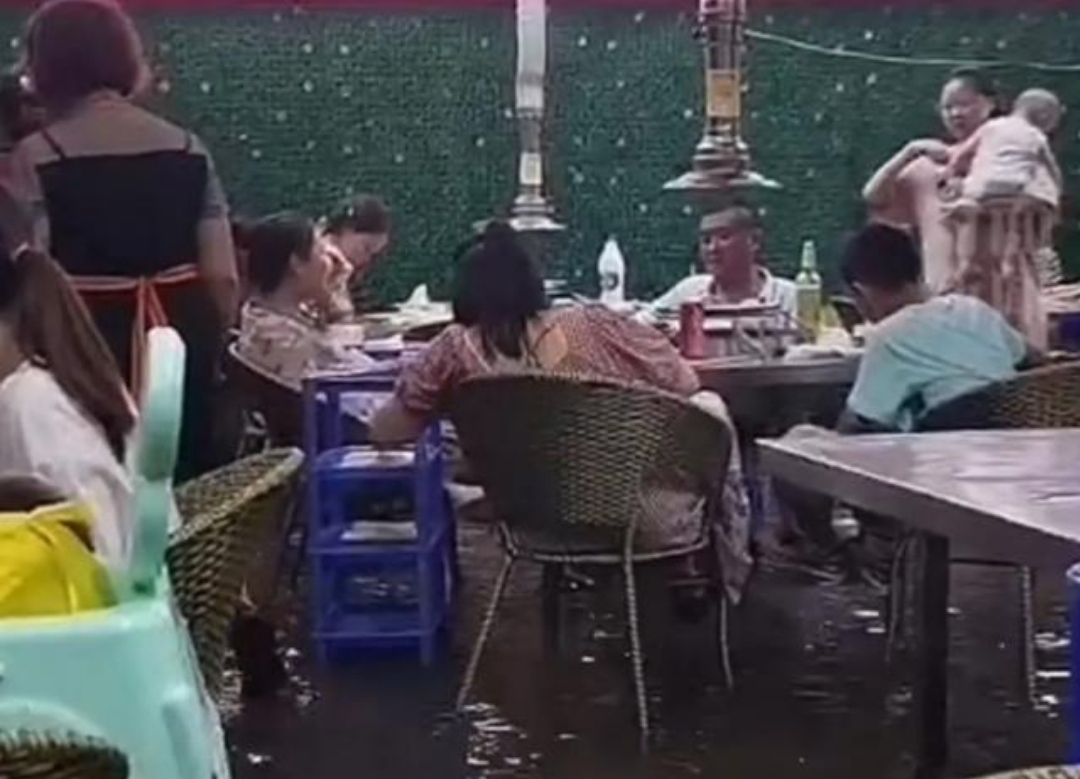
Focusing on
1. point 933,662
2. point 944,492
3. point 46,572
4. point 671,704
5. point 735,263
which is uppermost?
point 46,572

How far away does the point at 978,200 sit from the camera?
8555 mm

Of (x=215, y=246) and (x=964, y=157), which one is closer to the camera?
(x=215, y=246)

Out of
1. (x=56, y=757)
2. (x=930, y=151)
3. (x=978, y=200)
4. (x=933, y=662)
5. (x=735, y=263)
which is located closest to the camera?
(x=56, y=757)

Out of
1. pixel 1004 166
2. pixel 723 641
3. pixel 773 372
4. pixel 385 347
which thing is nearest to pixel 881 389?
pixel 773 372

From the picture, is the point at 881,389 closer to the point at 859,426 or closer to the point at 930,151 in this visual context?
the point at 859,426

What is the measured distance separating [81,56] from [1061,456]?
1.97m

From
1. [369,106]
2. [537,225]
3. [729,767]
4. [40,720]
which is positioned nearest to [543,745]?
[729,767]

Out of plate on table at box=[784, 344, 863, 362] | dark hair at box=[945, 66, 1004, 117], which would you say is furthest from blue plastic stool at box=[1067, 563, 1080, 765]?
dark hair at box=[945, 66, 1004, 117]

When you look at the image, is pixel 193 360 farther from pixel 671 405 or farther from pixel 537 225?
pixel 537 225

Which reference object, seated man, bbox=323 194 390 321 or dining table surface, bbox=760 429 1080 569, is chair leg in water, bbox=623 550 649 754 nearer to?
dining table surface, bbox=760 429 1080 569

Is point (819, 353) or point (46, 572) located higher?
point (46, 572)

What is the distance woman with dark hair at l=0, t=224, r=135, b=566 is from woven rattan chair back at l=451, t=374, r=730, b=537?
1.52 meters

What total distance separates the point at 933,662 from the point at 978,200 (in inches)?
176

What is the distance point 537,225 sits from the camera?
6.73 m
